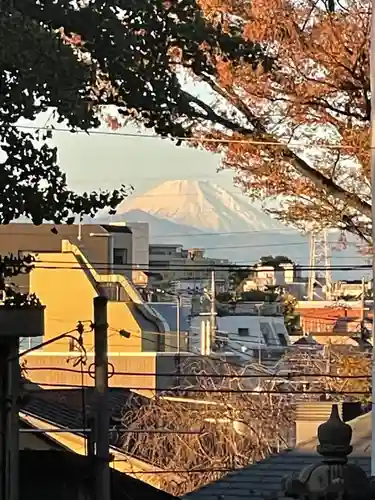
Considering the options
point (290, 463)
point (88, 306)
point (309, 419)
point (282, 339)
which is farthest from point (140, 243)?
point (290, 463)

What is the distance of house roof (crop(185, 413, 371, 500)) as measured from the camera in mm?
7805

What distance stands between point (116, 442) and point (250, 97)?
6635 mm

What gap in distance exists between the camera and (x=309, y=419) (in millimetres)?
9609

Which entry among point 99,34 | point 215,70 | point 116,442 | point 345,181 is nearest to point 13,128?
point 99,34

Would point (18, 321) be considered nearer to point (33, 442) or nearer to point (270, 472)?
point (33, 442)

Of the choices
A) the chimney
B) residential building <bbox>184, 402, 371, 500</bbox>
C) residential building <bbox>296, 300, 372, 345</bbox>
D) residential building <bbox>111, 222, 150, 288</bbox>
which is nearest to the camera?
residential building <bbox>184, 402, 371, 500</bbox>

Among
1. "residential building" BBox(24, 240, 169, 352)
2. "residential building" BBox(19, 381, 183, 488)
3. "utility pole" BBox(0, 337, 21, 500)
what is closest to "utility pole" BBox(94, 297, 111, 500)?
"utility pole" BBox(0, 337, 21, 500)

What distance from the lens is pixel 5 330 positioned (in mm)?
5066

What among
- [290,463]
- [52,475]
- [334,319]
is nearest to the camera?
[52,475]

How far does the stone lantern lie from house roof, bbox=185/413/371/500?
4611 millimetres

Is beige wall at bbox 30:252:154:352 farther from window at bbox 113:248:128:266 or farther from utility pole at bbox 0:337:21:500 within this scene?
utility pole at bbox 0:337:21:500

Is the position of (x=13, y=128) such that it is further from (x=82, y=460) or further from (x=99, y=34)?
(x=82, y=460)

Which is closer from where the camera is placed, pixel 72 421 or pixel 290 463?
pixel 290 463

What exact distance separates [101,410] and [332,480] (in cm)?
278
